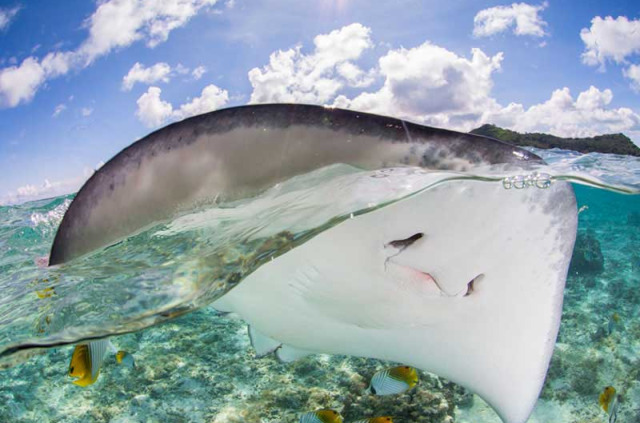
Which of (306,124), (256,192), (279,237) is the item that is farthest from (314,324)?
(306,124)

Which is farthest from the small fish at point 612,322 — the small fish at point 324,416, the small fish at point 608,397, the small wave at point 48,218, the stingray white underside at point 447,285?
the small wave at point 48,218

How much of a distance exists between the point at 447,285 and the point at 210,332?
6.85 meters

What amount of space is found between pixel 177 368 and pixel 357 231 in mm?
5609

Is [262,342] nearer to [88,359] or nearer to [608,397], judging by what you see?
[88,359]

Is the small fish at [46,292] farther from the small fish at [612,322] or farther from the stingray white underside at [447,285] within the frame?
the small fish at [612,322]

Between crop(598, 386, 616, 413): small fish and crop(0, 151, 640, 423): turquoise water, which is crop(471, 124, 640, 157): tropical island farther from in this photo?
crop(598, 386, 616, 413): small fish

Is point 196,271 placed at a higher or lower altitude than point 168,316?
higher

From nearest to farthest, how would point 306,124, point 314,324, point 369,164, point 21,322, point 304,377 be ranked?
point 306,124, point 369,164, point 21,322, point 314,324, point 304,377

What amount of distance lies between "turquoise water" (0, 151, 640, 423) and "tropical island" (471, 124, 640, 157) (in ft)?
7.99

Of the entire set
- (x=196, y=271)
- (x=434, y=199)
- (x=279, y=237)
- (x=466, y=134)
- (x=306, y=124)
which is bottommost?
(x=196, y=271)

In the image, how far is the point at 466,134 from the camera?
2061 millimetres

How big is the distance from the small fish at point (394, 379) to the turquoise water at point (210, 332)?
1074 mm

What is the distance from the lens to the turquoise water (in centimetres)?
244

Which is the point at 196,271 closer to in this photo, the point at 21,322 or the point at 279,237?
the point at 279,237
